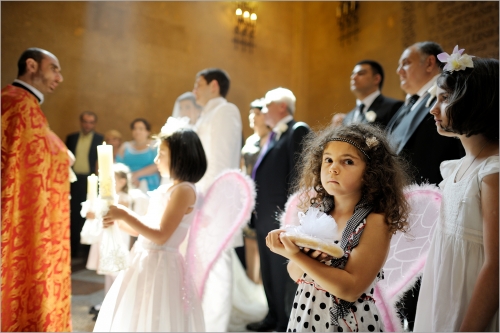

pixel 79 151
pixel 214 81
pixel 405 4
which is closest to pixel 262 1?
pixel 405 4

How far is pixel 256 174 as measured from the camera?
3.43 m

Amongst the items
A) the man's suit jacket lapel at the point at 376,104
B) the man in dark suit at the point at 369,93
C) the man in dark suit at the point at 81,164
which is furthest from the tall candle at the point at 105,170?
the man in dark suit at the point at 81,164

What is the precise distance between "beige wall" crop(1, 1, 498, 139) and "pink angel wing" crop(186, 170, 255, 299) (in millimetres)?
3854

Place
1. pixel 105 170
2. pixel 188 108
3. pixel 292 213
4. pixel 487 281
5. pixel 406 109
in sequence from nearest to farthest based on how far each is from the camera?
1. pixel 487 281
2. pixel 105 170
3. pixel 292 213
4. pixel 406 109
5. pixel 188 108

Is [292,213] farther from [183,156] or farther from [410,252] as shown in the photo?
[183,156]

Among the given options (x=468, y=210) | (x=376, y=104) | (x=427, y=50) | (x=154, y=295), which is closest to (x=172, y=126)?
(x=154, y=295)

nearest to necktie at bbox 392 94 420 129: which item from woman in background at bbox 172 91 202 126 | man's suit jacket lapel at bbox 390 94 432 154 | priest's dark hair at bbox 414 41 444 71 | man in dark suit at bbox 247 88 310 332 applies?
man's suit jacket lapel at bbox 390 94 432 154

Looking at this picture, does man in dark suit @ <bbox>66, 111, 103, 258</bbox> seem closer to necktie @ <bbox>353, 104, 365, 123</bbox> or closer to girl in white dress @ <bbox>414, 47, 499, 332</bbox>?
necktie @ <bbox>353, 104, 365, 123</bbox>

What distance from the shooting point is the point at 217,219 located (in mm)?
2559

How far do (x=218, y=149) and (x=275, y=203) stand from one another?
63 cm

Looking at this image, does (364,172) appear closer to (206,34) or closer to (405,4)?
(405,4)

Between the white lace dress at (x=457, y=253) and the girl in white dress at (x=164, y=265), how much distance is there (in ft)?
3.85

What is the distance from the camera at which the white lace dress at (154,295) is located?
2.02 m

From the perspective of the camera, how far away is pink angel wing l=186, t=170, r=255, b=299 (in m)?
2.44
